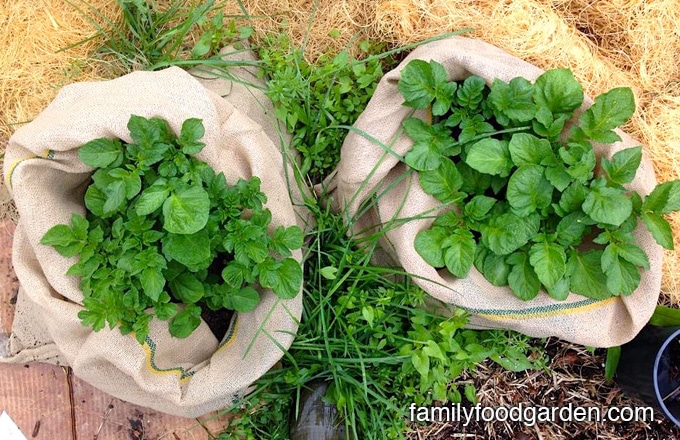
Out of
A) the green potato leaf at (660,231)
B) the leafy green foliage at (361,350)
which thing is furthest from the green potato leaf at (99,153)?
the green potato leaf at (660,231)

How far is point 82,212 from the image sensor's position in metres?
1.11

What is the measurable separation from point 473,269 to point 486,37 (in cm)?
51

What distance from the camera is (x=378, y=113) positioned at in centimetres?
113

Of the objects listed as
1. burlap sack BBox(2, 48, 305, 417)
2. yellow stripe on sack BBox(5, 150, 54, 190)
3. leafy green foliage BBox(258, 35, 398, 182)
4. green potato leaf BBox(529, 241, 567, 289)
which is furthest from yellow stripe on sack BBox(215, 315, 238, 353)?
green potato leaf BBox(529, 241, 567, 289)

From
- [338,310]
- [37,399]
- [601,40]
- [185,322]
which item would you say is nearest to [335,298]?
[338,310]

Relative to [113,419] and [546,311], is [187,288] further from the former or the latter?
[546,311]

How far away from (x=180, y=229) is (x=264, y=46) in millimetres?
630

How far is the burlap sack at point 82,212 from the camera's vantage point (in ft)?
3.30

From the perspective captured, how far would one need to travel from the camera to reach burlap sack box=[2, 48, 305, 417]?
3.30 ft

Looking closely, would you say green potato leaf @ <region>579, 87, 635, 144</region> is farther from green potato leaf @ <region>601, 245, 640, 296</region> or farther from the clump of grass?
the clump of grass

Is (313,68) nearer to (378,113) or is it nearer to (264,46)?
(264,46)

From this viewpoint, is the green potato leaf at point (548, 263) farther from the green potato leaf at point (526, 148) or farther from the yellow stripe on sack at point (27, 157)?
the yellow stripe on sack at point (27, 157)

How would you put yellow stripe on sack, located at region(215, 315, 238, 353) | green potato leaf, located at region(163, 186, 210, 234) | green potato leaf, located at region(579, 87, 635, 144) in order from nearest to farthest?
green potato leaf, located at region(163, 186, 210, 234) < green potato leaf, located at region(579, 87, 635, 144) < yellow stripe on sack, located at region(215, 315, 238, 353)

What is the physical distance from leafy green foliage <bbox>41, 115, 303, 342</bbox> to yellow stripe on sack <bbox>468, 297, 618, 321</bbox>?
38 centimetres
